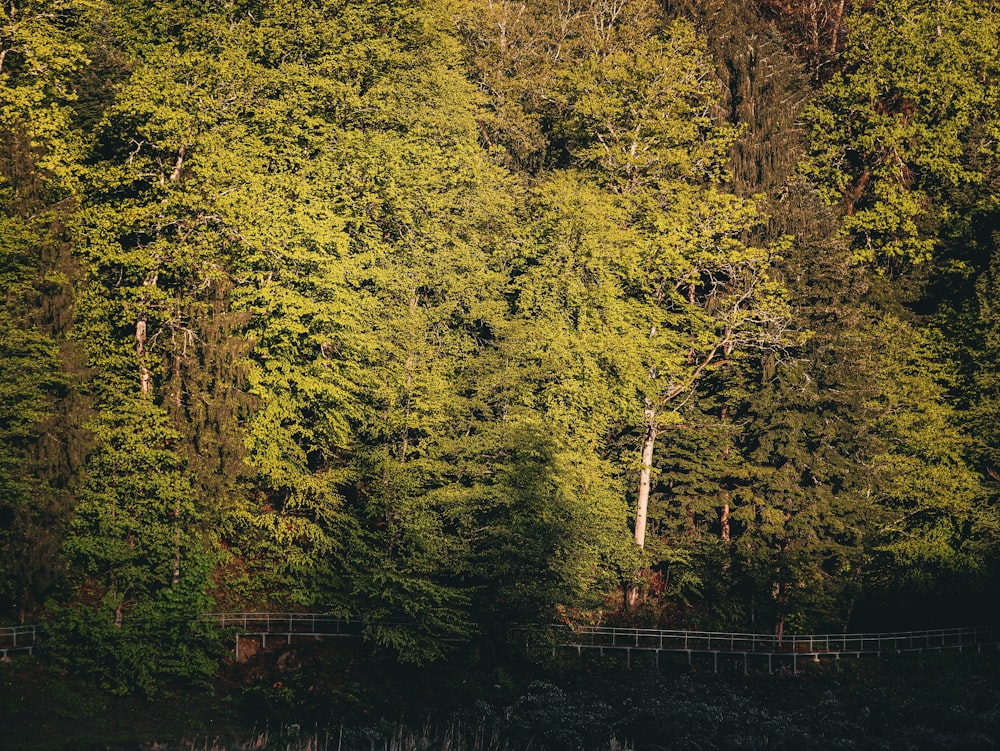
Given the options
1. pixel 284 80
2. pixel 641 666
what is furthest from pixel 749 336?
pixel 284 80

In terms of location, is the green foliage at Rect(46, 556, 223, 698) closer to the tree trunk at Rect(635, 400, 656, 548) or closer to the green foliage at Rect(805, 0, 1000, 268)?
the tree trunk at Rect(635, 400, 656, 548)

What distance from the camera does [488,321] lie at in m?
43.4

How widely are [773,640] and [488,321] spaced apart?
1524 cm

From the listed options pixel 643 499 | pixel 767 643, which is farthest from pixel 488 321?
pixel 767 643

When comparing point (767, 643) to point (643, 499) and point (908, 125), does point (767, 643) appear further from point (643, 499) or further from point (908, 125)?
point (908, 125)

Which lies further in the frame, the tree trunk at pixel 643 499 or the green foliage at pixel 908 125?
the green foliage at pixel 908 125

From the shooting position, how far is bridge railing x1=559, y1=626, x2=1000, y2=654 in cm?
4381

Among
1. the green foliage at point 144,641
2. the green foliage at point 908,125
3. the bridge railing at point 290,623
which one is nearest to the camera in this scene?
the green foliage at point 144,641

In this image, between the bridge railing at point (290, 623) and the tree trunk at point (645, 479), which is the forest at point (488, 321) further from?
the bridge railing at point (290, 623)

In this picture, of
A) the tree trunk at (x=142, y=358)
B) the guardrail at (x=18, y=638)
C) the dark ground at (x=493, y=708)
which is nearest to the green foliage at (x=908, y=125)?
the dark ground at (x=493, y=708)

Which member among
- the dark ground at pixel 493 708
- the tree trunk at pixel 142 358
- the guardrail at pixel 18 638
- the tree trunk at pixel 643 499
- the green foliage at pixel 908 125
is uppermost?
the green foliage at pixel 908 125

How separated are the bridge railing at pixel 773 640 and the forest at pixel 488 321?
79cm

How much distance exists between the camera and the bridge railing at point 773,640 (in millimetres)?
43812

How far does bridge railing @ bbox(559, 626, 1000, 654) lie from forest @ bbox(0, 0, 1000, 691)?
0.79 meters
